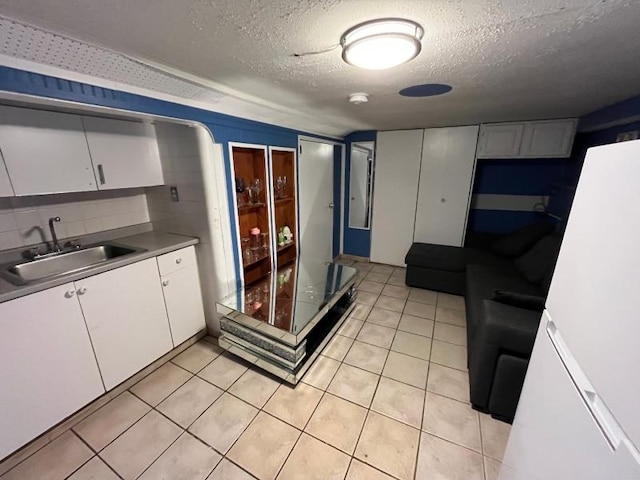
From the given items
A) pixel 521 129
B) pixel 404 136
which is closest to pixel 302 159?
pixel 404 136

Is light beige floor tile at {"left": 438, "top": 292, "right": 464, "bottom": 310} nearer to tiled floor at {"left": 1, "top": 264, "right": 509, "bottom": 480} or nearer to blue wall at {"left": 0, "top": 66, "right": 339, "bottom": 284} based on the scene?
tiled floor at {"left": 1, "top": 264, "right": 509, "bottom": 480}

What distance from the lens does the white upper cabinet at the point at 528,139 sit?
272 cm

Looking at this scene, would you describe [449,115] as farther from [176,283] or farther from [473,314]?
[176,283]

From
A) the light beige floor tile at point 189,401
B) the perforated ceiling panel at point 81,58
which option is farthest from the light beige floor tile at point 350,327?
the perforated ceiling panel at point 81,58

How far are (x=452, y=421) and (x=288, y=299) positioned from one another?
143 centimetres

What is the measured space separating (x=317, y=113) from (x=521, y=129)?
2.34 m

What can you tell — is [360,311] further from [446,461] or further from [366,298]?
[446,461]

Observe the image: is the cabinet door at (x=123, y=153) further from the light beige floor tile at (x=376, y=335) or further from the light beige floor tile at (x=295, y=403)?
the light beige floor tile at (x=376, y=335)

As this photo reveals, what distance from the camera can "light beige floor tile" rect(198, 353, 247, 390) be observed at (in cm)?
185

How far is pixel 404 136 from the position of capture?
3395mm

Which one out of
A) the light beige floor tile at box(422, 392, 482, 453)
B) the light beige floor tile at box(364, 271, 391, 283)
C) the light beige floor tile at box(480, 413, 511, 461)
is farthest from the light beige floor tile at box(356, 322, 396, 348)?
the light beige floor tile at box(364, 271, 391, 283)

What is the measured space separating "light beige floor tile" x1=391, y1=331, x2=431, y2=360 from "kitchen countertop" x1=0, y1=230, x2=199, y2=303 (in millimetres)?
1931

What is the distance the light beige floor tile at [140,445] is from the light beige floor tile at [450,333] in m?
2.12

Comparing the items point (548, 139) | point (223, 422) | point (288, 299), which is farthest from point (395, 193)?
point (223, 422)
